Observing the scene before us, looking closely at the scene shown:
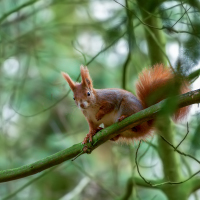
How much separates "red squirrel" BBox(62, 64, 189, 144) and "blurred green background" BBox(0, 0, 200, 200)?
0.38 ft

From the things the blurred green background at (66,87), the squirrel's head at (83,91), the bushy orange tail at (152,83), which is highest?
the blurred green background at (66,87)

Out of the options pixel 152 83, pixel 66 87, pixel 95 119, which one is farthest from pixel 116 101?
pixel 66 87

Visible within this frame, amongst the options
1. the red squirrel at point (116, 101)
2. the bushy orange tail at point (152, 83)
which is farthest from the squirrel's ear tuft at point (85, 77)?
the bushy orange tail at point (152, 83)

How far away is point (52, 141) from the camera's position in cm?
297

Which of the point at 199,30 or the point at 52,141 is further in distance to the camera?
the point at 52,141

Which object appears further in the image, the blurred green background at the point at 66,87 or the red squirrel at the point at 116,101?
the blurred green background at the point at 66,87

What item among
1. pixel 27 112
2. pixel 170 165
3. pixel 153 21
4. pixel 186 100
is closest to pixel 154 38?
pixel 153 21

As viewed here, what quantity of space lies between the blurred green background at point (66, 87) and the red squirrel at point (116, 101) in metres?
0.12

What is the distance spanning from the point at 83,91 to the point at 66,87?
442mm

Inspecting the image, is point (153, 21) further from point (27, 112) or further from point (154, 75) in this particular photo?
point (27, 112)

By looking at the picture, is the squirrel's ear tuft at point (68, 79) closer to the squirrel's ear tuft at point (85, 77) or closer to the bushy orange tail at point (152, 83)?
the squirrel's ear tuft at point (85, 77)

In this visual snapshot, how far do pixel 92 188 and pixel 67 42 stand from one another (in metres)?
1.93

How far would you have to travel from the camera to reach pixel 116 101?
197 centimetres

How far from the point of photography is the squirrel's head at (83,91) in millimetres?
1860
